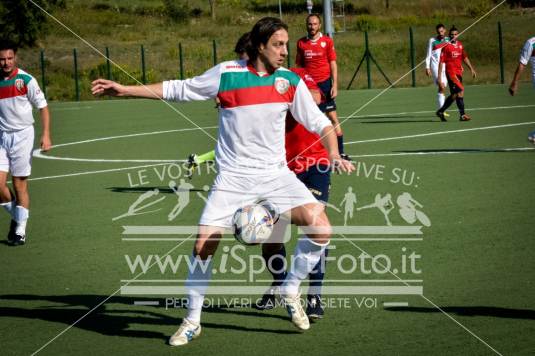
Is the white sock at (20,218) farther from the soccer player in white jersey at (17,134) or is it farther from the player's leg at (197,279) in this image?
the player's leg at (197,279)

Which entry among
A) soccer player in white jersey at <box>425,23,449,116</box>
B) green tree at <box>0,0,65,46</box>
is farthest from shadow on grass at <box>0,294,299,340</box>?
green tree at <box>0,0,65,46</box>

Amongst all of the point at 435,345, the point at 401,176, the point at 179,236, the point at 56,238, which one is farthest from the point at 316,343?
the point at 401,176

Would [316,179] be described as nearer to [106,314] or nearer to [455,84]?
[106,314]

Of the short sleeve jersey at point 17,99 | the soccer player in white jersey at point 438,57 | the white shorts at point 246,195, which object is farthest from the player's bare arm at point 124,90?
the soccer player in white jersey at point 438,57

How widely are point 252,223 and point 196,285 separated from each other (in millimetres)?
619

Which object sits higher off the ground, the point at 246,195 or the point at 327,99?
the point at 327,99

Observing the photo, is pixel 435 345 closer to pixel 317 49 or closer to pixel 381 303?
pixel 381 303

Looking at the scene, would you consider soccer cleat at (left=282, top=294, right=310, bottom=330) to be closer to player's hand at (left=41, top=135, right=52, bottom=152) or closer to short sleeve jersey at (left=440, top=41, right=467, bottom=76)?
player's hand at (left=41, top=135, right=52, bottom=152)

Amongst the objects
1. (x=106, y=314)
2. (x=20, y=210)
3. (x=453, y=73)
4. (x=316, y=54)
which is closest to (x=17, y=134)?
(x=20, y=210)

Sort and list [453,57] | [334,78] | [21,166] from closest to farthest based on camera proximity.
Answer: [21,166] < [334,78] < [453,57]

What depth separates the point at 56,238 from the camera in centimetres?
1107

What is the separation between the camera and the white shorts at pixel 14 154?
11094 millimetres

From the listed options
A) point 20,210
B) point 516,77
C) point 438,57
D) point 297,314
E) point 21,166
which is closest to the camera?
point 297,314

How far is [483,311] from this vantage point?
716cm
